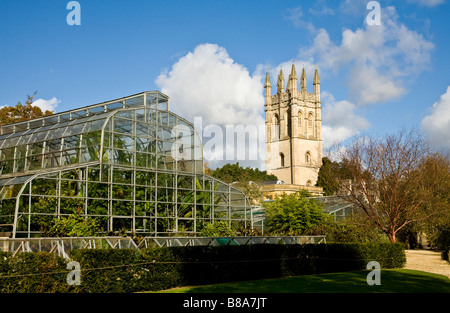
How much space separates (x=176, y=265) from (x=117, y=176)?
346 inches

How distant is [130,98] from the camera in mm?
29969

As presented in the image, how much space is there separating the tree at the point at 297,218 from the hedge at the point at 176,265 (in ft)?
24.1

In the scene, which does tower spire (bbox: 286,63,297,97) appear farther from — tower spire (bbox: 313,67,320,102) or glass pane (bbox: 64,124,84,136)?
glass pane (bbox: 64,124,84,136)

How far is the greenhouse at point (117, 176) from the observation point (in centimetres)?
2261

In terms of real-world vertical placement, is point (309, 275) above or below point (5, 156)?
below

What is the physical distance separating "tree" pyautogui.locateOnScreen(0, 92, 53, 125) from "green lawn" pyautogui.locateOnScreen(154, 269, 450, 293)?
3334cm

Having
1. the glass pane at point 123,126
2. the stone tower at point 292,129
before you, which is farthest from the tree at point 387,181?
the stone tower at point 292,129

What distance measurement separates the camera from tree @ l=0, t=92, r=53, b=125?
45531 mm

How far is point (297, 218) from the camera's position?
34.6m

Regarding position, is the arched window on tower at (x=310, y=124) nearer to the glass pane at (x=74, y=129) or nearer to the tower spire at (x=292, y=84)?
the tower spire at (x=292, y=84)
